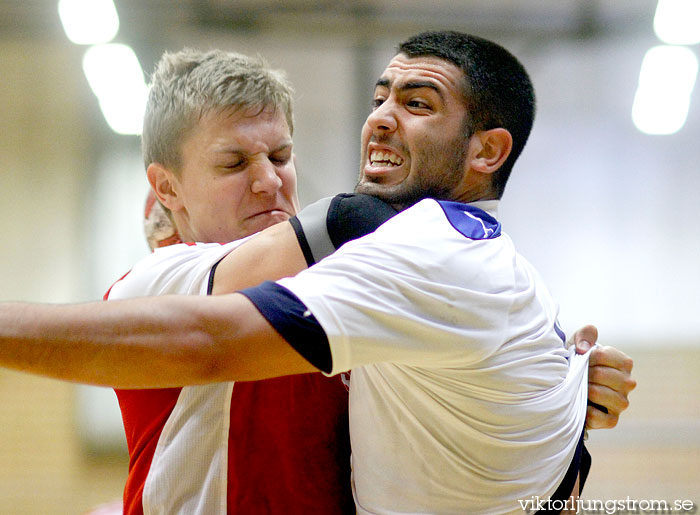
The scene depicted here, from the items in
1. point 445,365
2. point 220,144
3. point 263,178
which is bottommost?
point 445,365

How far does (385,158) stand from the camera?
2445 mm

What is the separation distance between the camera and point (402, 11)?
7629 millimetres

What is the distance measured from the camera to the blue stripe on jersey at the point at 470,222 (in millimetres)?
1818

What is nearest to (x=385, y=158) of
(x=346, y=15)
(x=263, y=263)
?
(x=263, y=263)

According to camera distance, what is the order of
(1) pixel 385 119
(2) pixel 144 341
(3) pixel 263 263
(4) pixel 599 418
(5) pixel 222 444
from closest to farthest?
(2) pixel 144 341
(3) pixel 263 263
(5) pixel 222 444
(4) pixel 599 418
(1) pixel 385 119

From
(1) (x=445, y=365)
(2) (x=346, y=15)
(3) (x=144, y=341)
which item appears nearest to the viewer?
(3) (x=144, y=341)

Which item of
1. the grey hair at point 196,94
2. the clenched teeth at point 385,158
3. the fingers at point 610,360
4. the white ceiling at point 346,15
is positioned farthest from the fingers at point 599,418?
the white ceiling at point 346,15

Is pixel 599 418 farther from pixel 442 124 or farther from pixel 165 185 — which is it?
pixel 165 185

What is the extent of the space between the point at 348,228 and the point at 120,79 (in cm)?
617

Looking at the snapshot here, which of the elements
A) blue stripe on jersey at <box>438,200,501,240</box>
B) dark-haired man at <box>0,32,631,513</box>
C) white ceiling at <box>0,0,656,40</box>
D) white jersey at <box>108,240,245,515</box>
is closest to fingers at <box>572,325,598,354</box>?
dark-haired man at <box>0,32,631,513</box>

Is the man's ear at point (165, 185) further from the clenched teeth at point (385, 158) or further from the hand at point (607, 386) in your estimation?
the hand at point (607, 386)

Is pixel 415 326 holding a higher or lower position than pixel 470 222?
lower

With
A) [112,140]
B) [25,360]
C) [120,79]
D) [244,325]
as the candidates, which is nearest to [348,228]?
[244,325]

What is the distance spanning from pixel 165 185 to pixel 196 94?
0.33 meters
